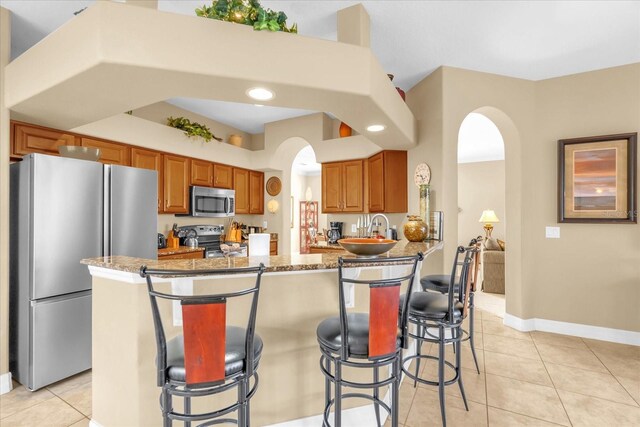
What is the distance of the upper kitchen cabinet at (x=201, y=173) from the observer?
4353mm

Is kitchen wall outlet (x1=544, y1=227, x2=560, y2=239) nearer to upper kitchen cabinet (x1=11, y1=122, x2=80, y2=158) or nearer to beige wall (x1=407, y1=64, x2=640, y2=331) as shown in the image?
Result: beige wall (x1=407, y1=64, x2=640, y2=331)

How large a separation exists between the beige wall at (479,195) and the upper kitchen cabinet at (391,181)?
5145mm

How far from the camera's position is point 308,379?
1.89 m

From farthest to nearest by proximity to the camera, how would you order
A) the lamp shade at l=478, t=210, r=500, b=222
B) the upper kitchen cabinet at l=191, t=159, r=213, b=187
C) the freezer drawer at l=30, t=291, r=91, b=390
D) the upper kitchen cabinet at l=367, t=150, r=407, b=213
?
the lamp shade at l=478, t=210, r=500, b=222 → the upper kitchen cabinet at l=191, t=159, r=213, b=187 → the upper kitchen cabinet at l=367, t=150, r=407, b=213 → the freezer drawer at l=30, t=291, r=91, b=390

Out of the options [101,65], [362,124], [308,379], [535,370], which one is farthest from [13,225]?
[535,370]

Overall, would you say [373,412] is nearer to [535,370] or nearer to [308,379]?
[308,379]

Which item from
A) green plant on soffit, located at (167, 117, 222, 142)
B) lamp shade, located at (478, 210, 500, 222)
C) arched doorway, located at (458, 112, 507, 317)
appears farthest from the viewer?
lamp shade, located at (478, 210, 500, 222)

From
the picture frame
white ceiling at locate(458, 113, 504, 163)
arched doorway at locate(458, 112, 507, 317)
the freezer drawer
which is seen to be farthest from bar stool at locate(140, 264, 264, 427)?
arched doorway at locate(458, 112, 507, 317)

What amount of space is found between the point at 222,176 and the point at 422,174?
9.65ft

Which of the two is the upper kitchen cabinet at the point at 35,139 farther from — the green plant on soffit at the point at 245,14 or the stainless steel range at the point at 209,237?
the green plant on soffit at the point at 245,14

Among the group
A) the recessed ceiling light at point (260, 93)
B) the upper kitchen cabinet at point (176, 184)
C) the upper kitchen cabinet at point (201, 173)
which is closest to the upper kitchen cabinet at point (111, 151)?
the upper kitchen cabinet at point (176, 184)

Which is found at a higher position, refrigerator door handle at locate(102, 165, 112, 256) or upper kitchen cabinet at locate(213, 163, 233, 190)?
upper kitchen cabinet at locate(213, 163, 233, 190)

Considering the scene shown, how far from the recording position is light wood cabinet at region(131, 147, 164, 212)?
12.0ft

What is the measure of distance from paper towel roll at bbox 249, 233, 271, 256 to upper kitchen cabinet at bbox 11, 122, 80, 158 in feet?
7.62
